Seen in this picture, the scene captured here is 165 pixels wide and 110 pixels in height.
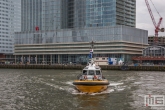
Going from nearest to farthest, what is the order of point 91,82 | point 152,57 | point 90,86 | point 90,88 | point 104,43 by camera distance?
point 91,82 < point 90,86 < point 90,88 < point 152,57 < point 104,43

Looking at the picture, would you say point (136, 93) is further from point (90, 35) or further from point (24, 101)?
point (90, 35)

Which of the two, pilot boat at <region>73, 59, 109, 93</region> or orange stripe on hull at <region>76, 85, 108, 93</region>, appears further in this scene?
orange stripe on hull at <region>76, 85, 108, 93</region>

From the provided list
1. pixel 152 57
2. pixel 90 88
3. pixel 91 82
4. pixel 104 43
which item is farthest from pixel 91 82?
pixel 104 43

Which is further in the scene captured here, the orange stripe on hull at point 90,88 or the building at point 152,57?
the building at point 152,57

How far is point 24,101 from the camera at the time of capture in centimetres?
4081

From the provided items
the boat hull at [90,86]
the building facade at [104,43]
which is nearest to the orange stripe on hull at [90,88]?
the boat hull at [90,86]

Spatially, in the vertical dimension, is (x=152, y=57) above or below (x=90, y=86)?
above

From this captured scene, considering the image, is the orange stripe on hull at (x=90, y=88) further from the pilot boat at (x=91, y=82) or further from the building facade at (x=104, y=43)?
the building facade at (x=104, y=43)

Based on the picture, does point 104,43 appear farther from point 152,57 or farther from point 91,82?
point 91,82

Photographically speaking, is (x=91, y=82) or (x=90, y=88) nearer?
(x=91, y=82)

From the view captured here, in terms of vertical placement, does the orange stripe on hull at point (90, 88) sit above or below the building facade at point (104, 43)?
below

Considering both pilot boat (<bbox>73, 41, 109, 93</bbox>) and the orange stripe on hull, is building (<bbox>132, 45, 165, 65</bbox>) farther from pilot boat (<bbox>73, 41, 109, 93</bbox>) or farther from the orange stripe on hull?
the orange stripe on hull

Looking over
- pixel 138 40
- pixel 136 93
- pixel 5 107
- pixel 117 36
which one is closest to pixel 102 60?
pixel 117 36

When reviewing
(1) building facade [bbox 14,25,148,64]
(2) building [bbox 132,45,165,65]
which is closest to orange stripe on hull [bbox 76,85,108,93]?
(2) building [bbox 132,45,165,65]
